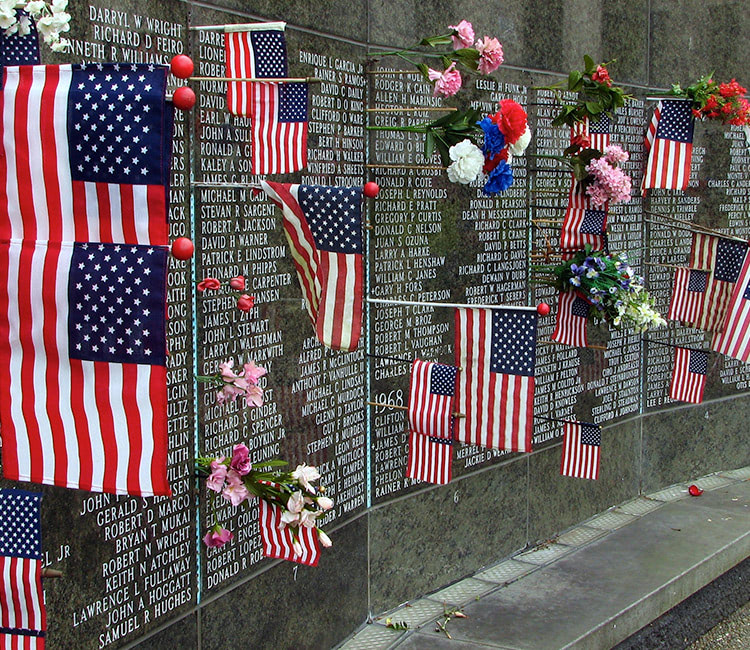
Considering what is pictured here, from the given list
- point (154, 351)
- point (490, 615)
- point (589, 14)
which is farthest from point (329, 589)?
point (589, 14)

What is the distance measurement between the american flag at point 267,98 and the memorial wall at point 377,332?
11.4 inches

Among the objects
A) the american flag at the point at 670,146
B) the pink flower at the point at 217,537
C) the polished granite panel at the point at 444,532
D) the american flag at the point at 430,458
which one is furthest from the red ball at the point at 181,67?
the american flag at the point at 670,146

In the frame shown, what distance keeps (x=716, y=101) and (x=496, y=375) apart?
12.7 ft

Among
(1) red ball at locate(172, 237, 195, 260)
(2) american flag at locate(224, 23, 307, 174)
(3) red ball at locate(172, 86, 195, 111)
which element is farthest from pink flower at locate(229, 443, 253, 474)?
(3) red ball at locate(172, 86, 195, 111)


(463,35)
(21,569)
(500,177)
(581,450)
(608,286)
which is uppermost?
(463,35)

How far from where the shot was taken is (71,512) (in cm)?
474

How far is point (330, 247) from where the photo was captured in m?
4.95

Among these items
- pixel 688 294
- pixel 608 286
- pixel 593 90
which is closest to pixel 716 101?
pixel 688 294

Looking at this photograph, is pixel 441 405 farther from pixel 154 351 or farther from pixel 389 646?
pixel 154 351

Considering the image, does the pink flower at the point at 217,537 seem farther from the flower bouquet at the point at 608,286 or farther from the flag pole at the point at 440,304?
the flower bouquet at the point at 608,286

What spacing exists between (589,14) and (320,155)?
3.86 meters

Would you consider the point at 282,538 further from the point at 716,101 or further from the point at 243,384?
the point at 716,101

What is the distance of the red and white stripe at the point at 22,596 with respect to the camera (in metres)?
4.07

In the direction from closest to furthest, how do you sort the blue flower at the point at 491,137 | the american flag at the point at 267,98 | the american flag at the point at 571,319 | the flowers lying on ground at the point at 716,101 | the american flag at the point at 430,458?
1. the american flag at the point at 267,98
2. the blue flower at the point at 491,137
3. the american flag at the point at 430,458
4. the american flag at the point at 571,319
5. the flowers lying on ground at the point at 716,101
